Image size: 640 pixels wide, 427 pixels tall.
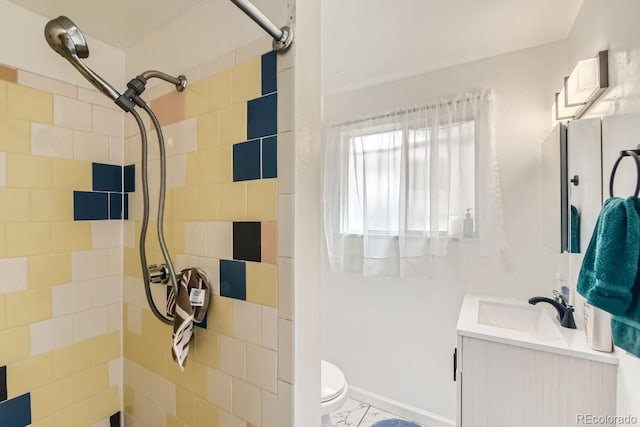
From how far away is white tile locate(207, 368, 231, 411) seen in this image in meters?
0.89

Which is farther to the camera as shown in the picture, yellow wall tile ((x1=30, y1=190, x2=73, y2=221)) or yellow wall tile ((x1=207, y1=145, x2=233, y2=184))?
yellow wall tile ((x1=30, y1=190, x2=73, y2=221))

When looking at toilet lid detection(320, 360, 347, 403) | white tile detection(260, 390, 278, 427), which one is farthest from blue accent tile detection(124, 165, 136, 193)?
toilet lid detection(320, 360, 347, 403)

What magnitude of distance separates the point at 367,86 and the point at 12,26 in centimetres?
187

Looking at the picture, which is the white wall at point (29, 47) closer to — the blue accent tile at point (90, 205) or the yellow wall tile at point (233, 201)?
the blue accent tile at point (90, 205)

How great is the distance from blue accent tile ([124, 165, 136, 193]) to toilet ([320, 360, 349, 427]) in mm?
1187

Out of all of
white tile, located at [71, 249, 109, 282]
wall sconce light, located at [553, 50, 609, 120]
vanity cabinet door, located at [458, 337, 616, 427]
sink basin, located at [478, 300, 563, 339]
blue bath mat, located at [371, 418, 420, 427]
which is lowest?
blue bath mat, located at [371, 418, 420, 427]

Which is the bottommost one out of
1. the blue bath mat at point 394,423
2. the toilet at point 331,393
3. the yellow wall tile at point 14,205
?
the blue bath mat at point 394,423

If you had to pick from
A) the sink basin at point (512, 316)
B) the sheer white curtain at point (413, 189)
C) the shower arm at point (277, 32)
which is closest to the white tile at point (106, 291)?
the shower arm at point (277, 32)

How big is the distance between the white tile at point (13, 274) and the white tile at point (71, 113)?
0.48 metres

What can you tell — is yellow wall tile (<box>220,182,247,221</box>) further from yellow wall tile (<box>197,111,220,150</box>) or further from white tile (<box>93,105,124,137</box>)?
white tile (<box>93,105,124,137</box>)

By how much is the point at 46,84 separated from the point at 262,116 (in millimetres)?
820

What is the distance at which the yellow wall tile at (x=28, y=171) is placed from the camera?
961 mm

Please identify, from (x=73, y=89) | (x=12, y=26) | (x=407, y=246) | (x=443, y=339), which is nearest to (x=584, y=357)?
(x=443, y=339)

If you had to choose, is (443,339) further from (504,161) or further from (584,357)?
(504,161)
